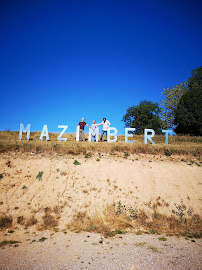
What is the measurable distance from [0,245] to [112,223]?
20.2 feet

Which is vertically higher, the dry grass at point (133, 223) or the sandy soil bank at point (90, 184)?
the sandy soil bank at point (90, 184)

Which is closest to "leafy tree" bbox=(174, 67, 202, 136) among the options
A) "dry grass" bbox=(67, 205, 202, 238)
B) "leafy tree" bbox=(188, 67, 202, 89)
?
"leafy tree" bbox=(188, 67, 202, 89)

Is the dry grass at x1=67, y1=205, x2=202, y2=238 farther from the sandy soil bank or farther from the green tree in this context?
the green tree

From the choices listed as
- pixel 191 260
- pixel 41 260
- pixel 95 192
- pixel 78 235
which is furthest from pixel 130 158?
pixel 41 260

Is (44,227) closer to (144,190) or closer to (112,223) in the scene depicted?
(112,223)

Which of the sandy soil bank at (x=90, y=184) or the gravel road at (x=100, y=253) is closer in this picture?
the gravel road at (x=100, y=253)

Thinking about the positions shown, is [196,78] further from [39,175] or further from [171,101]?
[39,175]

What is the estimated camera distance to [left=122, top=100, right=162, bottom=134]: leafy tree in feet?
131

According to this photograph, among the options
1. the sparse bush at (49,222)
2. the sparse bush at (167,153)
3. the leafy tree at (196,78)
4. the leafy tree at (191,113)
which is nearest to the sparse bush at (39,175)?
the sparse bush at (49,222)

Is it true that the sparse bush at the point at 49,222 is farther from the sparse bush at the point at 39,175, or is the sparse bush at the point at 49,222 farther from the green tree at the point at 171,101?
the green tree at the point at 171,101

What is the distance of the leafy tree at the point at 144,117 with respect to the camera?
A: 131 ft

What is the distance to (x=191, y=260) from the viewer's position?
7.06 m

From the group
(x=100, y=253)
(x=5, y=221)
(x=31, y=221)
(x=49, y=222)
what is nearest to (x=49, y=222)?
(x=49, y=222)

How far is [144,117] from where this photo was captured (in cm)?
4116
